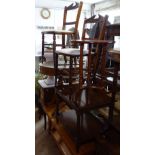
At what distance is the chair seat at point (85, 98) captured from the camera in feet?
5.32

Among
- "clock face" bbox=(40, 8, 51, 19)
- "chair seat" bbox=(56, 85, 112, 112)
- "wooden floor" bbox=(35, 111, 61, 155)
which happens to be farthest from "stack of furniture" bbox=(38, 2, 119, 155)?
"clock face" bbox=(40, 8, 51, 19)

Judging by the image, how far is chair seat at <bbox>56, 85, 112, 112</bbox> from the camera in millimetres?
1622

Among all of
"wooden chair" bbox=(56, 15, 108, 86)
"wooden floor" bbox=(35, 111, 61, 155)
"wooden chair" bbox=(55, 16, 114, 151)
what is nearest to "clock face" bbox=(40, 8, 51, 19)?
"wooden chair" bbox=(56, 15, 108, 86)

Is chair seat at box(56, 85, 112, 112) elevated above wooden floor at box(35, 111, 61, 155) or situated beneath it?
elevated above

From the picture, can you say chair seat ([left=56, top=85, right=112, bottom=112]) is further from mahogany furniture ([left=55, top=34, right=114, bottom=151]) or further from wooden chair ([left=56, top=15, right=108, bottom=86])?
wooden chair ([left=56, top=15, right=108, bottom=86])

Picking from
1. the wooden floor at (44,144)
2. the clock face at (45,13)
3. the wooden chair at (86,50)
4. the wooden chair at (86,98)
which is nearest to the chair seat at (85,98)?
the wooden chair at (86,98)

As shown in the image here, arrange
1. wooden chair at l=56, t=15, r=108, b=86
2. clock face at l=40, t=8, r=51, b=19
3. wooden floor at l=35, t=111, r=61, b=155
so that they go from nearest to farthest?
wooden chair at l=56, t=15, r=108, b=86
wooden floor at l=35, t=111, r=61, b=155
clock face at l=40, t=8, r=51, b=19

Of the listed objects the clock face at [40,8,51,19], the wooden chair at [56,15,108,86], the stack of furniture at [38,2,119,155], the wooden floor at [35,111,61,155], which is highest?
the clock face at [40,8,51,19]

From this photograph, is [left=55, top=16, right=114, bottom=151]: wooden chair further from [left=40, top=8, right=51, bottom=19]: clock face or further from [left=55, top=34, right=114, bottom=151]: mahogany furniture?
[left=40, top=8, right=51, bottom=19]: clock face

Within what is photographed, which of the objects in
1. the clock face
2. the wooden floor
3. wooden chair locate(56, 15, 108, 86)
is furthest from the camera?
the clock face

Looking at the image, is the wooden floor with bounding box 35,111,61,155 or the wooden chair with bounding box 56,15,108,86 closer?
the wooden chair with bounding box 56,15,108,86
